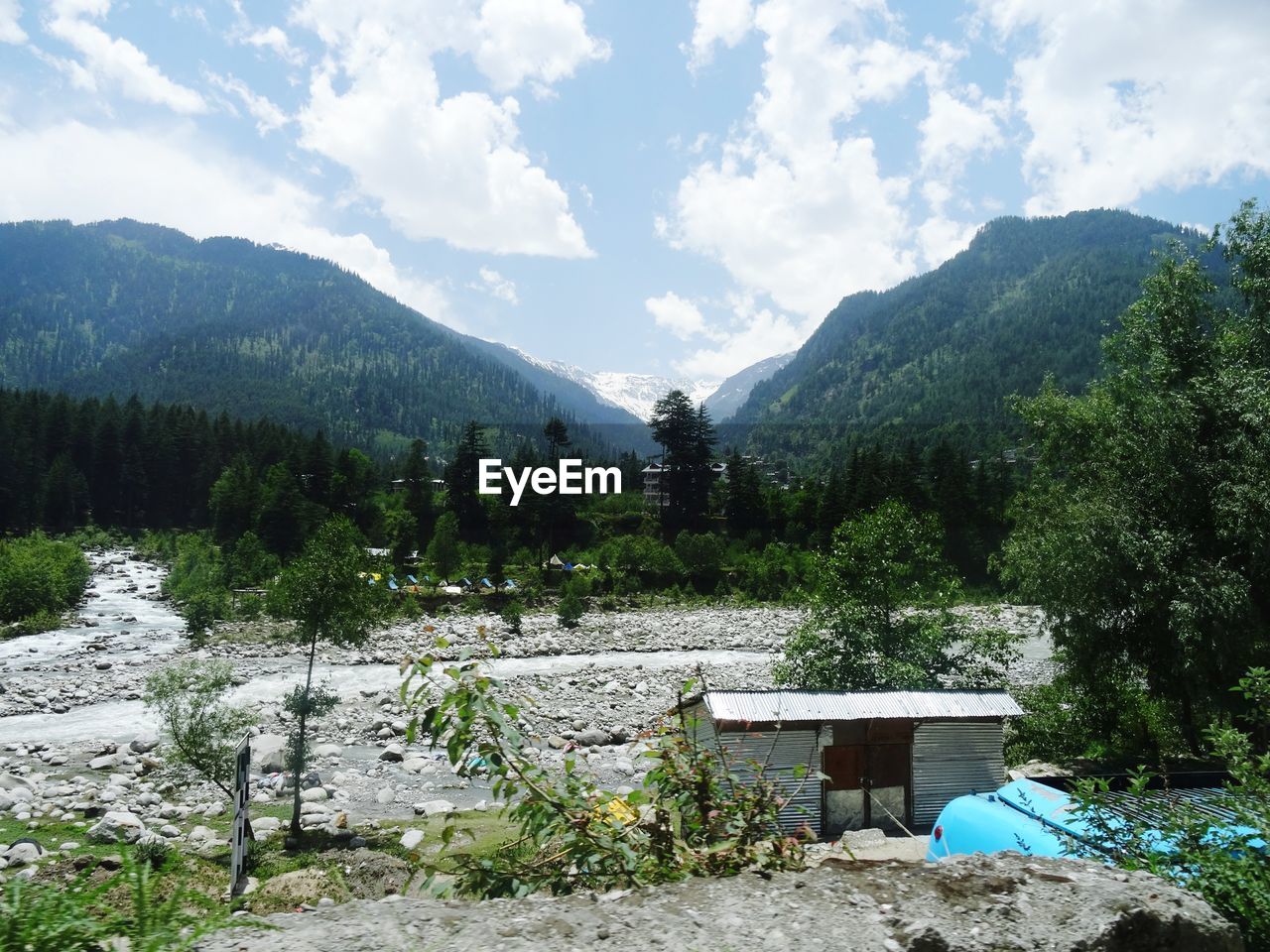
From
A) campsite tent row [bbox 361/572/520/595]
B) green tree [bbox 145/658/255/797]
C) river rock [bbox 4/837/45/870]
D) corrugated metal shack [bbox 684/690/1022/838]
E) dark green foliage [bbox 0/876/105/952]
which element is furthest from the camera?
campsite tent row [bbox 361/572/520/595]

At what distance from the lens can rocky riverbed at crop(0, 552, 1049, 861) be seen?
1561 centimetres

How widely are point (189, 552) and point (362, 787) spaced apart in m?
44.2

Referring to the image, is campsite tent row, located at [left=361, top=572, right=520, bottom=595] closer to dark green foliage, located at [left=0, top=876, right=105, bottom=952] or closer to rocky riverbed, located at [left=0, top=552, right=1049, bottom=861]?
rocky riverbed, located at [left=0, top=552, right=1049, bottom=861]

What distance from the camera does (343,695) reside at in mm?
27312

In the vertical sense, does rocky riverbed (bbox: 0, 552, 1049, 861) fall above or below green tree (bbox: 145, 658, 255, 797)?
below

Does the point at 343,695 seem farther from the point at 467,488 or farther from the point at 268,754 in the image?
the point at 467,488

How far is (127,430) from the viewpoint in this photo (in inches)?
3029

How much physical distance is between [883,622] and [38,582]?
148 feet

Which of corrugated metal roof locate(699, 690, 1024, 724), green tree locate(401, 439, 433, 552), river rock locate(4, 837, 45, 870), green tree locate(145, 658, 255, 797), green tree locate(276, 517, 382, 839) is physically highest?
green tree locate(401, 439, 433, 552)

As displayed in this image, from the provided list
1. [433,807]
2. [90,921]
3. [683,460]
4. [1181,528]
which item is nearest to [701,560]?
[683,460]

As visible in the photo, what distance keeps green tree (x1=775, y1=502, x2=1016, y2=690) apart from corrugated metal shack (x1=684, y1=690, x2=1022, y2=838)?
2806 mm

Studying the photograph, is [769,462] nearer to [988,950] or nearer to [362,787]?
[362,787]

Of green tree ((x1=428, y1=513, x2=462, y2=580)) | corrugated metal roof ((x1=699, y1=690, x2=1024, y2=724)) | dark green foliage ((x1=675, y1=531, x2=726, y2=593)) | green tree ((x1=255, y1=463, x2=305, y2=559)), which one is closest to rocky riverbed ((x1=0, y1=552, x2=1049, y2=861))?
corrugated metal roof ((x1=699, y1=690, x2=1024, y2=724))

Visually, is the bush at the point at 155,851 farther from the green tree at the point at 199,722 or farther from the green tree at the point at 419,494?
the green tree at the point at 419,494
